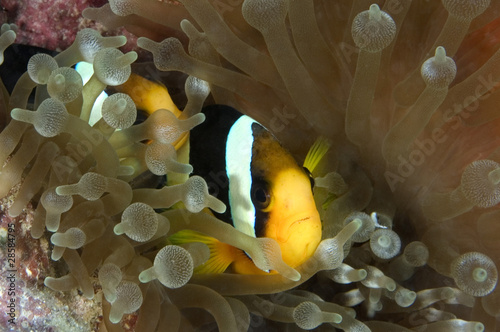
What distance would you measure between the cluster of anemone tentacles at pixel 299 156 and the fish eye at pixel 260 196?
0.32 ft

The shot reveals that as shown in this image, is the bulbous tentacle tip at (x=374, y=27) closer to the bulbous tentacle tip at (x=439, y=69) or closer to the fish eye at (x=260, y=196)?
the bulbous tentacle tip at (x=439, y=69)

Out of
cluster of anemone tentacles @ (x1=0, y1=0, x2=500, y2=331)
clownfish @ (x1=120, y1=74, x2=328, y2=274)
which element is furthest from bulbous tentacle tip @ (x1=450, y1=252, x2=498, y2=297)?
clownfish @ (x1=120, y1=74, x2=328, y2=274)

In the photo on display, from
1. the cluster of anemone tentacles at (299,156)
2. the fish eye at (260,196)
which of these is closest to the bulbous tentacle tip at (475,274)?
the cluster of anemone tentacles at (299,156)

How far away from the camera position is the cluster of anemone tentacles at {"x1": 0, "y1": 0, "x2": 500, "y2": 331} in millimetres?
861

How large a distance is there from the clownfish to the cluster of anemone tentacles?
56mm

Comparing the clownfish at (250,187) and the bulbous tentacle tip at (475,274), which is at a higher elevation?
the bulbous tentacle tip at (475,274)

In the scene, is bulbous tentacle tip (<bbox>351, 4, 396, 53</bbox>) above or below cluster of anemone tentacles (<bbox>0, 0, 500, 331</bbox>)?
above

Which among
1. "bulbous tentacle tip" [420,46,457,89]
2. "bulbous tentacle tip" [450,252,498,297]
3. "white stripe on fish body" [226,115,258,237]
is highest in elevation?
"bulbous tentacle tip" [420,46,457,89]

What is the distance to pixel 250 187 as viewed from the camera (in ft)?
3.25

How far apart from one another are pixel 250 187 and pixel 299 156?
0.22 m

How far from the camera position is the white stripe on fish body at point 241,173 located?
997 mm

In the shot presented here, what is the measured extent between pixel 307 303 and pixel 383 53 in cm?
56

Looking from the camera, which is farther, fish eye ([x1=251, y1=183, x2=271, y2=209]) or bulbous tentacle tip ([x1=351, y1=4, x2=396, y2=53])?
fish eye ([x1=251, y1=183, x2=271, y2=209])

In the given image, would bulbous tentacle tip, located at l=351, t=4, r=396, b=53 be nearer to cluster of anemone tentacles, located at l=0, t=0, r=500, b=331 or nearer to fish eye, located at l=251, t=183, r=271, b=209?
cluster of anemone tentacles, located at l=0, t=0, r=500, b=331
